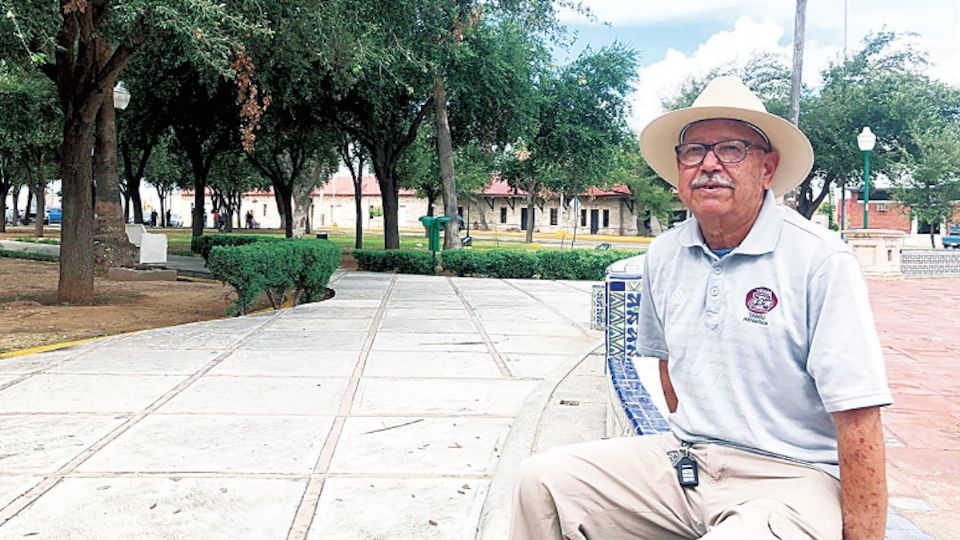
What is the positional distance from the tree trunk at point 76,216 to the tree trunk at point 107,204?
5542 mm

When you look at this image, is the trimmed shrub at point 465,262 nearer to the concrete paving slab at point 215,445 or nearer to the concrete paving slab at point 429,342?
the concrete paving slab at point 429,342

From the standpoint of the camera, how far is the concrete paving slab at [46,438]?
414 cm

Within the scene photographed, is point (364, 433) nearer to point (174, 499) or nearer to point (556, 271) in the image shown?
point (174, 499)

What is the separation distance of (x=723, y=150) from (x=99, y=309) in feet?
35.2

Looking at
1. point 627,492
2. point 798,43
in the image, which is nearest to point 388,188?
point 798,43

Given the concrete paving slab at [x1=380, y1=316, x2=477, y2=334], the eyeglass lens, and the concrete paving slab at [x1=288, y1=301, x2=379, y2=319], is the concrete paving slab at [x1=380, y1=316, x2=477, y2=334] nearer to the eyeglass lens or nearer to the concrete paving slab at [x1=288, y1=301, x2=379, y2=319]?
the concrete paving slab at [x1=288, y1=301, x2=379, y2=319]

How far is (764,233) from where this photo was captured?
2.09 m

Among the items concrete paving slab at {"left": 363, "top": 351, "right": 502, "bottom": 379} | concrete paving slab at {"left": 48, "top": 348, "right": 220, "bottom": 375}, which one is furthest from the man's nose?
concrete paving slab at {"left": 48, "top": 348, "right": 220, "bottom": 375}

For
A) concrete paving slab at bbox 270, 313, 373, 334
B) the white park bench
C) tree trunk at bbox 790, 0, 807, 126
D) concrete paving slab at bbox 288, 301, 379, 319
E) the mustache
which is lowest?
concrete paving slab at bbox 270, 313, 373, 334

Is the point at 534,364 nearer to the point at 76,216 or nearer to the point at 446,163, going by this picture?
the point at 76,216

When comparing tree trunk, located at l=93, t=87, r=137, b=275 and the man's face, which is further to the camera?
tree trunk, located at l=93, t=87, r=137, b=275

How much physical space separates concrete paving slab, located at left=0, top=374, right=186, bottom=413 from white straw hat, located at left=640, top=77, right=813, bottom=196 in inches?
165

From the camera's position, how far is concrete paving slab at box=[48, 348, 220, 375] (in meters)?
6.59

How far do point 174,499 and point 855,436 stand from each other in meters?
2.93
